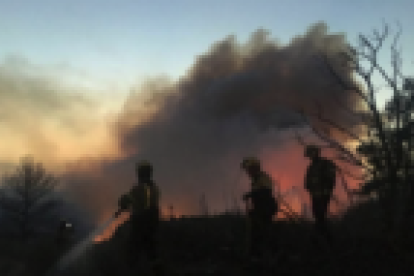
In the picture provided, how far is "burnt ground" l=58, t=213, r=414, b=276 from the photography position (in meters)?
8.30

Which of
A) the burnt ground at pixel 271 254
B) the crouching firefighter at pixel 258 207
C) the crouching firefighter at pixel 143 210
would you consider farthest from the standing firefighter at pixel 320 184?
the crouching firefighter at pixel 143 210

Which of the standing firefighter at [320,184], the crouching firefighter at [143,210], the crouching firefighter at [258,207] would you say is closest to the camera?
the crouching firefighter at [143,210]

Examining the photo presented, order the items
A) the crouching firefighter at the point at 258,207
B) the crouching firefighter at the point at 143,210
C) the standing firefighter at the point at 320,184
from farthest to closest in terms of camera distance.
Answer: the standing firefighter at the point at 320,184
the crouching firefighter at the point at 258,207
the crouching firefighter at the point at 143,210

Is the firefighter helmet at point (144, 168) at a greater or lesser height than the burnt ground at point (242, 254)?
greater

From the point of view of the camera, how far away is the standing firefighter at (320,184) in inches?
349

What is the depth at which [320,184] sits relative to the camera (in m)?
8.85

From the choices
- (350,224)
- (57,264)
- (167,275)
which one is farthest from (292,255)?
(57,264)

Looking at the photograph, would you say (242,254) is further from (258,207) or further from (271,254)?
(258,207)

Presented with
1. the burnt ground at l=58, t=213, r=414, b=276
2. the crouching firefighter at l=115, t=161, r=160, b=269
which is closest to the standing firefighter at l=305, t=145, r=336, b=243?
the burnt ground at l=58, t=213, r=414, b=276

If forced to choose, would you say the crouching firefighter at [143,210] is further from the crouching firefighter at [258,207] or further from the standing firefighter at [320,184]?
the standing firefighter at [320,184]

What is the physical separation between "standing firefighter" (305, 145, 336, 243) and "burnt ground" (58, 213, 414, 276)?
701 mm

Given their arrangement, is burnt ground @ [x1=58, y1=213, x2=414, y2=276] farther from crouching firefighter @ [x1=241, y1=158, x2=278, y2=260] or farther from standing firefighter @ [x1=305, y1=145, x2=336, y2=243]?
standing firefighter @ [x1=305, y1=145, x2=336, y2=243]

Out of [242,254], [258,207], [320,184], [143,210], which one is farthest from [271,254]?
[143,210]

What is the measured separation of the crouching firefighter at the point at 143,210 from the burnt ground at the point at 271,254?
0.32 meters
